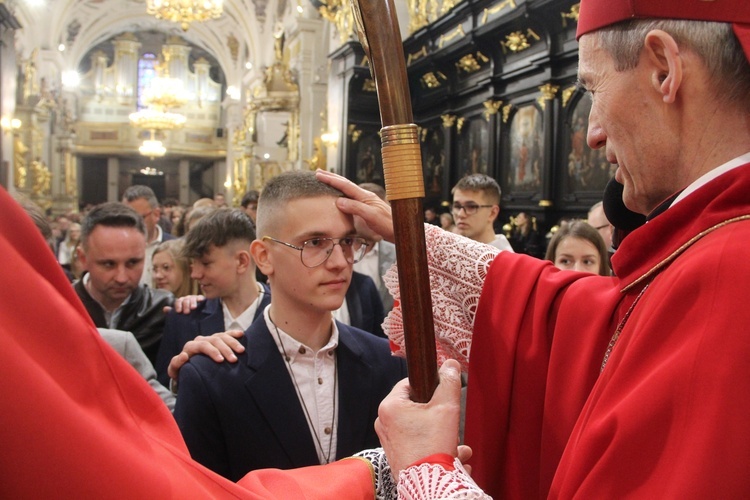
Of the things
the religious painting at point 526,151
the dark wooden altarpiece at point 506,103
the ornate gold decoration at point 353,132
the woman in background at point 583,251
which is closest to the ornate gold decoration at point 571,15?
the dark wooden altarpiece at point 506,103

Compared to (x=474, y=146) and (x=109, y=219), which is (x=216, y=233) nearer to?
(x=109, y=219)

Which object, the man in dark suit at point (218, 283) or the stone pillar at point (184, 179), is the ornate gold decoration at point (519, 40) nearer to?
the man in dark suit at point (218, 283)

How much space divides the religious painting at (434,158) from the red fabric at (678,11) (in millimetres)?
10423

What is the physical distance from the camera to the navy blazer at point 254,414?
1.74 m

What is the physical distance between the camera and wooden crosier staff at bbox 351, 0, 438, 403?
1178 millimetres

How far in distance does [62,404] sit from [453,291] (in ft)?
3.77

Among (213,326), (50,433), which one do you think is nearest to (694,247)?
(50,433)

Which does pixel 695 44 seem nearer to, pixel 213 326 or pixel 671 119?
pixel 671 119

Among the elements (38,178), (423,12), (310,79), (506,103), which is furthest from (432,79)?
(38,178)

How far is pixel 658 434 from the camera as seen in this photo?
0.87 m

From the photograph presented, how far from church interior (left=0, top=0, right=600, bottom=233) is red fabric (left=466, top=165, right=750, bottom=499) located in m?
6.17

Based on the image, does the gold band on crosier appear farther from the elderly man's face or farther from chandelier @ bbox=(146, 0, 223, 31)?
chandelier @ bbox=(146, 0, 223, 31)

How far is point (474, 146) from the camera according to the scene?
10602 mm

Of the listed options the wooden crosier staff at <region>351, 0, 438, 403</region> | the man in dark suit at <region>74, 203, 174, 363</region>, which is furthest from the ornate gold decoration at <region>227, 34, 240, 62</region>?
the wooden crosier staff at <region>351, 0, 438, 403</region>
